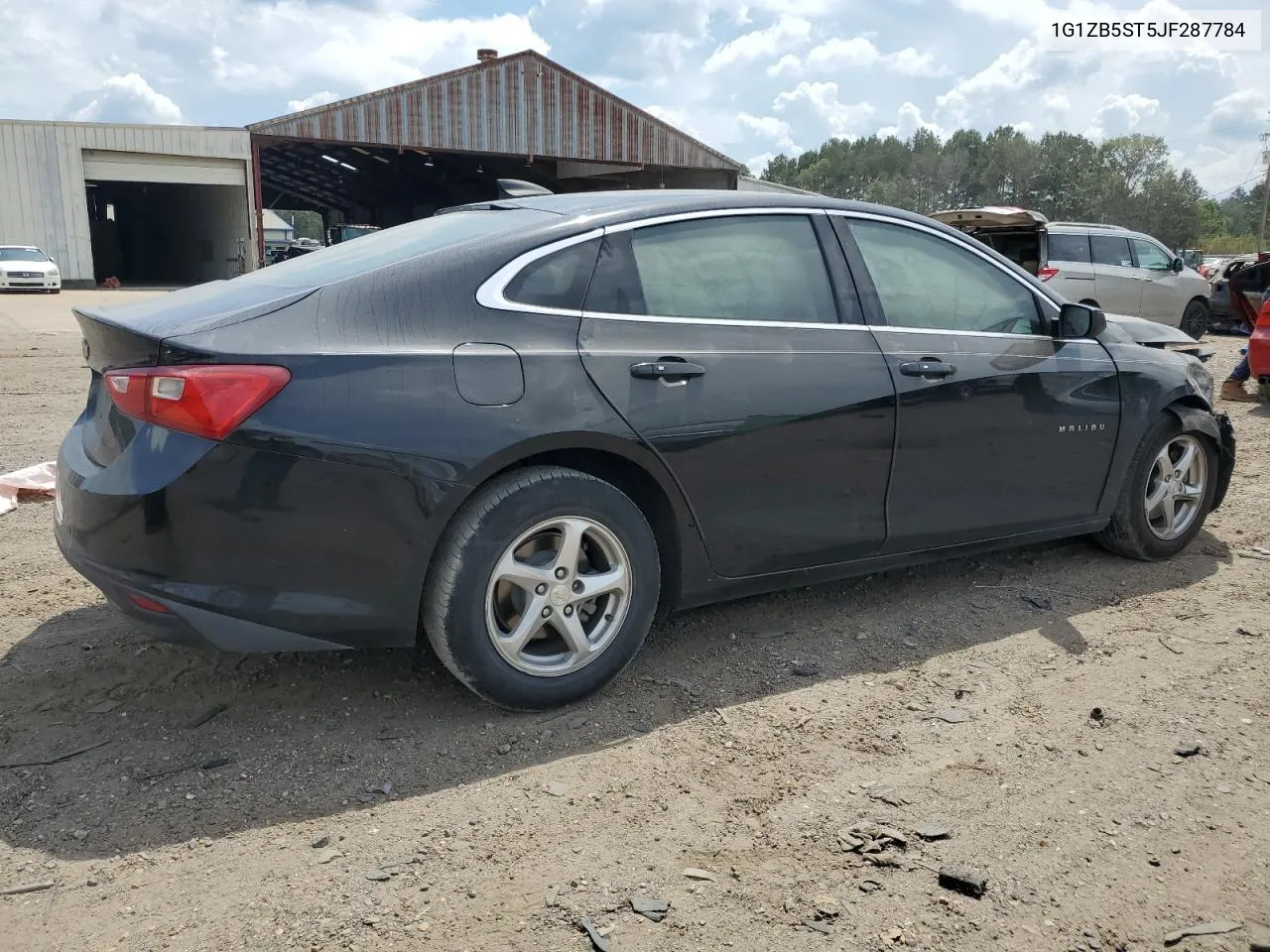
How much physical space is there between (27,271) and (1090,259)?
25.6 metres

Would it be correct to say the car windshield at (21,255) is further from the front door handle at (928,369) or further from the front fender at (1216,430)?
the front fender at (1216,430)

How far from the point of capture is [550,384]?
9.94 feet

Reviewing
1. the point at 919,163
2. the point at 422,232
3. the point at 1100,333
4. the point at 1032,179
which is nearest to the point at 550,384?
the point at 422,232

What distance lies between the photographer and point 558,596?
3.12 meters

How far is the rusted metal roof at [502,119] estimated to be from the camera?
29.5m

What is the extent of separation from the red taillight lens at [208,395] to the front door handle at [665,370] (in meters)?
1.05

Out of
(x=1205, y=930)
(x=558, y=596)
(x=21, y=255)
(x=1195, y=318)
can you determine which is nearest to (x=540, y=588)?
(x=558, y=596)

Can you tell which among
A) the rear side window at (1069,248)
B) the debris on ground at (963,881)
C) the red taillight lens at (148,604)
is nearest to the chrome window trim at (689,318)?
the red taillight lens at (148,604)

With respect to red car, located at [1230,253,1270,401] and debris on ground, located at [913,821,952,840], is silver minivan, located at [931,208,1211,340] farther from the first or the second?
debris on ground, located at [913,821,952,840]

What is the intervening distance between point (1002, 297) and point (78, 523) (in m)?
3.49

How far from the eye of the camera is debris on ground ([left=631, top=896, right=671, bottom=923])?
2277mm

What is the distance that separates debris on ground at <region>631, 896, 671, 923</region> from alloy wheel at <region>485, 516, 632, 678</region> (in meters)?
0.93

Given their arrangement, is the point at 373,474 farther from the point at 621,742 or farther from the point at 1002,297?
the point at 1002,297

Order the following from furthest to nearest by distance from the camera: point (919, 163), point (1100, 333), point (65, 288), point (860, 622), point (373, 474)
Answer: point (919, 163)
point (65, 288)
point (1100, 333)
point (860, 622)
point (373, 474)
